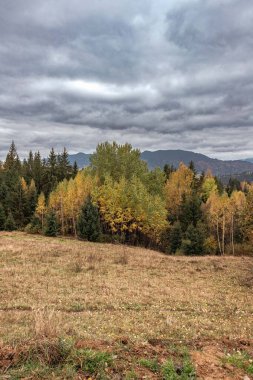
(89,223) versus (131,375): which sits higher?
(131,375)

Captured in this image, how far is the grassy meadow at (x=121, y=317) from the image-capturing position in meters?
7.80

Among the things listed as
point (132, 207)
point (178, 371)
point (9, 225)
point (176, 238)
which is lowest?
point (176, 238)

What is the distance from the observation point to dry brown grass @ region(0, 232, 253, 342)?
12.5 meters

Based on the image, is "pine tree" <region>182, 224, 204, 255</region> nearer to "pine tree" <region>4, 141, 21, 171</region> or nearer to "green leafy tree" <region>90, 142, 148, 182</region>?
"green leafy tree" <region>90, 142, 148, 182</region>

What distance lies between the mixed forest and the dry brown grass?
23.7 meters

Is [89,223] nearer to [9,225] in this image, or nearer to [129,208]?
[129,208]

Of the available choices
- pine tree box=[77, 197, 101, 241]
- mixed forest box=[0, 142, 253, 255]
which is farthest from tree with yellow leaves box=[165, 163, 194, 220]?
pine tree box=[77, 197, 101, 241]

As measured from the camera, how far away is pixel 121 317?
14758 mm

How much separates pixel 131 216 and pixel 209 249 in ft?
53.8

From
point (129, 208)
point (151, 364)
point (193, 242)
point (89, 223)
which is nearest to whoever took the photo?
point (151, 364)

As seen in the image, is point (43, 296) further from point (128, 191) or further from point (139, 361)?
point (128, 191)

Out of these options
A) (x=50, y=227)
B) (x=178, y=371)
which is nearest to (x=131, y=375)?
(x=178, y=371)

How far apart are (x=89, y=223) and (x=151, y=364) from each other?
5314cm

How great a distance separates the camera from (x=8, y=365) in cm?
752
